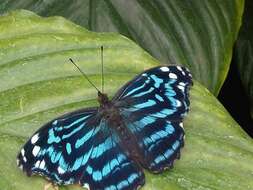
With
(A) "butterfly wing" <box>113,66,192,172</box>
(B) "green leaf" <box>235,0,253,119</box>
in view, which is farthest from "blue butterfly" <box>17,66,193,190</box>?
(B) "green leaf" <box>235,0,253,119</box>

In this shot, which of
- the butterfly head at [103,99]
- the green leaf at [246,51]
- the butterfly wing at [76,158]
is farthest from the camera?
the green leaf at [246,51]

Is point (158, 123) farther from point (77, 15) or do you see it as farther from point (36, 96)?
point (77, 15)

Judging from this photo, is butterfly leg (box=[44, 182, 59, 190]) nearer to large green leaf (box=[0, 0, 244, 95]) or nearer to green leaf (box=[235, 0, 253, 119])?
large green leaf (box=[0, 0, 244, 95])

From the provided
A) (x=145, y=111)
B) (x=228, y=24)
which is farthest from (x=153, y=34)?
(x=145, y=111)

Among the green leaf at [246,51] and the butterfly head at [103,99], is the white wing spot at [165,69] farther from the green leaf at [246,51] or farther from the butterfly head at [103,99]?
the green leaf at [246,51]

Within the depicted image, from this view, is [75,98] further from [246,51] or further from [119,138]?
[246,51]

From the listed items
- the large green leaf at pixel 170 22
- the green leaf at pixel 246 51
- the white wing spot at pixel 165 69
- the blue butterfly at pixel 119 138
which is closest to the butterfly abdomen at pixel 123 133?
the blue butterfly at pixel 119 138
